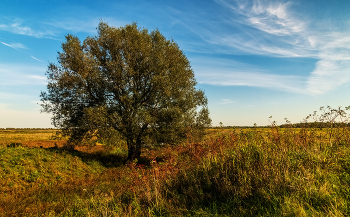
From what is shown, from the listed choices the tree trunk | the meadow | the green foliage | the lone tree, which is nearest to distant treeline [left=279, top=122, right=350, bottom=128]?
the meadow

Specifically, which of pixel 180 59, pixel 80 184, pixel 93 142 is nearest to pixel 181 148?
pixel 80 184

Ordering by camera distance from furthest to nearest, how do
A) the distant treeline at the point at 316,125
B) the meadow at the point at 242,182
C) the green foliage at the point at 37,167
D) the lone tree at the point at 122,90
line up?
the lone tree at the point at 122,90, the green foliage at the point at 37,167, the distant treeline at the point at 316,125, the meadow at the point at 242,182

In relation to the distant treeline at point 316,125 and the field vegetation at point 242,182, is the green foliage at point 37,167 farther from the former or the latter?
the distant treeline at point 316,125

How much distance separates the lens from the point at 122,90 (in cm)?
1986

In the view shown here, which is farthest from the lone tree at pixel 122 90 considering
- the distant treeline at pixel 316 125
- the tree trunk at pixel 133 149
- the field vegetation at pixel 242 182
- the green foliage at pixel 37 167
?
the distant treeline at pixel 316 125

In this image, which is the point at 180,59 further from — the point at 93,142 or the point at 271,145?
the point at 271,145

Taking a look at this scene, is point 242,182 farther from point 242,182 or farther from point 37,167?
point 37,167

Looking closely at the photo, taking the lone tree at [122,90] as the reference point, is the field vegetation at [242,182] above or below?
below

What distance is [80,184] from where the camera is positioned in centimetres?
1348

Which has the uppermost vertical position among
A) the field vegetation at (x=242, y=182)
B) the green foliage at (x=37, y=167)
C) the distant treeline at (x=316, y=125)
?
the distant treeline at (x=316, y=125)

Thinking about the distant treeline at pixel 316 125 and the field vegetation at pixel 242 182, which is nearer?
the field vegetation at pixel 242 182

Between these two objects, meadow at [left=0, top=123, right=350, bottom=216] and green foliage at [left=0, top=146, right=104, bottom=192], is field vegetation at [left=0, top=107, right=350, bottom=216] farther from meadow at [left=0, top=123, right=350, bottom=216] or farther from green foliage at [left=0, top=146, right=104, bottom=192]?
green foliage at [left=0, top=146, right=104, bottom=192]

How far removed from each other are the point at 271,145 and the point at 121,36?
18.1 metres

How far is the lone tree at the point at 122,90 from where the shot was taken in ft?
60.4
